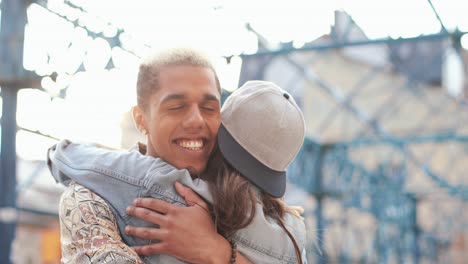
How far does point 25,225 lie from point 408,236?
30.4 feet

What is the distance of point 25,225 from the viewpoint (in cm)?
2012

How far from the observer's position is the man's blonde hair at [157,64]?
233 centimetres

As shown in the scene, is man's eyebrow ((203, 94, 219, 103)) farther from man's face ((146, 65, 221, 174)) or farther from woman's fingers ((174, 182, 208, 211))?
woman's fingers ((174, 182, 208, 211))

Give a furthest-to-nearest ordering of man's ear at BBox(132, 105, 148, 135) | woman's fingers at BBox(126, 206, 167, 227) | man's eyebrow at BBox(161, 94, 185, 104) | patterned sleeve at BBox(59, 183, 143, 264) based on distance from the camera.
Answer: man's ear at BBox(132, 105, 148, 135)
man's eyebrow at BBox(161, 94, 185, 104)
woman's fingers at BBox(126, 206, 167, 227)
patterned sleeve at BBox(59, 183, 143, 264)

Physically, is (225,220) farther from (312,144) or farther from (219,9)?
(312,144)

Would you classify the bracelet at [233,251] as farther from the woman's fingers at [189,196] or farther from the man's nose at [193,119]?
the man's nose at [193,119]

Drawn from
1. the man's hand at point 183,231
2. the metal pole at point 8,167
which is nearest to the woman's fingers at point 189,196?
the man's hand at point 183,231

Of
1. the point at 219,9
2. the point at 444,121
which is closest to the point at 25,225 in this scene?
the point at 219,9

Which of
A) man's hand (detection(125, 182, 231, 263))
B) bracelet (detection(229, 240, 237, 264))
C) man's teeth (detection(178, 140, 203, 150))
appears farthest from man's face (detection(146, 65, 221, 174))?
bracelet (detection(229, 240, 237, 264))

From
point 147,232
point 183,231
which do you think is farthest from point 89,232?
point 183,231

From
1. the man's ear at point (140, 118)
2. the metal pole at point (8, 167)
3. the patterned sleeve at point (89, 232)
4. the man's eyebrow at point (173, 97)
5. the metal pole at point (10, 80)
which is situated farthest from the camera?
the metal pole at point (10, 80)

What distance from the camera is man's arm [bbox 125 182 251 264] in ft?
7.18

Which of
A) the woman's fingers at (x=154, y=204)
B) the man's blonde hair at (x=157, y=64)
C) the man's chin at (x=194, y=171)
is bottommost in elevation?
the woman's fingers at (x=154, y=204)

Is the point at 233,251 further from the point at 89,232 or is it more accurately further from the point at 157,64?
the point at 157,64
